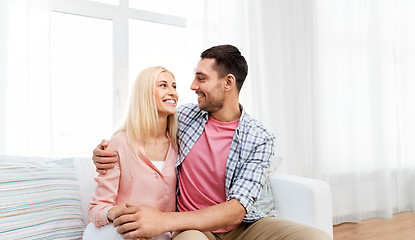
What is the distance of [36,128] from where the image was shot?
74.1 inches

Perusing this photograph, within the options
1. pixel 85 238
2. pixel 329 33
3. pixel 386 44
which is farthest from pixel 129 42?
pixel 386 44

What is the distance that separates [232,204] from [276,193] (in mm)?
568

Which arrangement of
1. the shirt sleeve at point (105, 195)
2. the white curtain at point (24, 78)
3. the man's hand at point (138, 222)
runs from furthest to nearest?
the white curtain at point (24, 78) → the shirt sleeve at point (105, 195) → the man's hand at point (138, 222)

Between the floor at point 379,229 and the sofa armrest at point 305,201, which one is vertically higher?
the sofa armrest at point 305,201

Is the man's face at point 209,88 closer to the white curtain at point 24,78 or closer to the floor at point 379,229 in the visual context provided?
the white curtain at point 24,78

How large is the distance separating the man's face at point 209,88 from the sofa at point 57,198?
57cm

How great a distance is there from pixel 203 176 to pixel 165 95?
392 millimetres

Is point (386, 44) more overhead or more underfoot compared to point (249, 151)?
more overhead

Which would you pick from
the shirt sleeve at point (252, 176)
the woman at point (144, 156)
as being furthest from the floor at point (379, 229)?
the woman at point (144, 156)

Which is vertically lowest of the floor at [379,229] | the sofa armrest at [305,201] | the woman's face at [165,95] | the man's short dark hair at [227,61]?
the floor at [379,229]

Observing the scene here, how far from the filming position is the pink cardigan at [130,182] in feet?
4.45

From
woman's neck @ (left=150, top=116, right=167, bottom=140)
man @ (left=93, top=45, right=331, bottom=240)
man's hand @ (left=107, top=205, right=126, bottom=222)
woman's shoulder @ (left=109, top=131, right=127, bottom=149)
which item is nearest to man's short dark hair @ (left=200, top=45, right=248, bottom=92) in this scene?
man @ (left=93, top=45, right=331, bottom=240)

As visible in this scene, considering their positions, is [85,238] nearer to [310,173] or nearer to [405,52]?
[310,173]

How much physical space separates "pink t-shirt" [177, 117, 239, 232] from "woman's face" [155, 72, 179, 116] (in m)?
0.21
